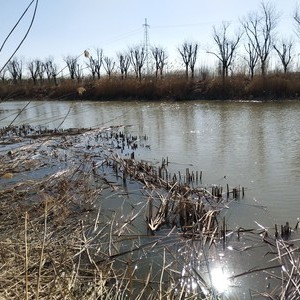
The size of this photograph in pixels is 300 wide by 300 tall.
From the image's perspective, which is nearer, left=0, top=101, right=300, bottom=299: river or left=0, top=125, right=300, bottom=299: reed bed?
left=0, top=125, right=300, bottom=299: reed bed

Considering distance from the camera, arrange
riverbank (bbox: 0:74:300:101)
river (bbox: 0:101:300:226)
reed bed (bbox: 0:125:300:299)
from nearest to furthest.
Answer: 1. reed bed (bbox: 0:125:300:299)
2. river (bbox: 0:101:300:226)
3. riverbank (bbox: 0:74:300:101)

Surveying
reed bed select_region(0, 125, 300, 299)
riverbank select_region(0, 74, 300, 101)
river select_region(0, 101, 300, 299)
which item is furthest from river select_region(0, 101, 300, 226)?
riverbank select_region(0, 74, 300, 101)

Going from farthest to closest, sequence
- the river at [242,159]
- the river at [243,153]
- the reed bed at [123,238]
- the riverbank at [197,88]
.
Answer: the riverbank at [197,88] → the river at [243,153] → the river at [242,159] → the reed bed at [123,238]

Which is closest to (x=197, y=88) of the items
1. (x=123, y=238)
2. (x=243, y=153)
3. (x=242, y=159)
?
(x=243, y=153)

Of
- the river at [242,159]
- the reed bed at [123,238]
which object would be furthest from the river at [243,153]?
the reed bed at [123,238]

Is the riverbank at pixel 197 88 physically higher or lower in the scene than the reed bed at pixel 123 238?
higher

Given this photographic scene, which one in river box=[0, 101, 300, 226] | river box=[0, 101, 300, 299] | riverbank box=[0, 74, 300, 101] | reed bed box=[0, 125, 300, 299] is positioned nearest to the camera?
reed bed box=[0, 125, 300, 299]

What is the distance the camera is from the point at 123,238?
12.8 ft

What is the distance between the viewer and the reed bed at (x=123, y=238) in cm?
278

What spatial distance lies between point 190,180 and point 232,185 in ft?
2.16

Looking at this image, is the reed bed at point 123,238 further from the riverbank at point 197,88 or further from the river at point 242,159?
the riverbank at point 197,88

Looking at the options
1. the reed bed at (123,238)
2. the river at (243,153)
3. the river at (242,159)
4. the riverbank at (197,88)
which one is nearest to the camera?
the reed bed at (123,238)

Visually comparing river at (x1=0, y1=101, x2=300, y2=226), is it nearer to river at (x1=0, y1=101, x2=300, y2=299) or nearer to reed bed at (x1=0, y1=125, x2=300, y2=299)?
river at (x1=0, y1=101, x2=300, y2=299)

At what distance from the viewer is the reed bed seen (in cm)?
278
